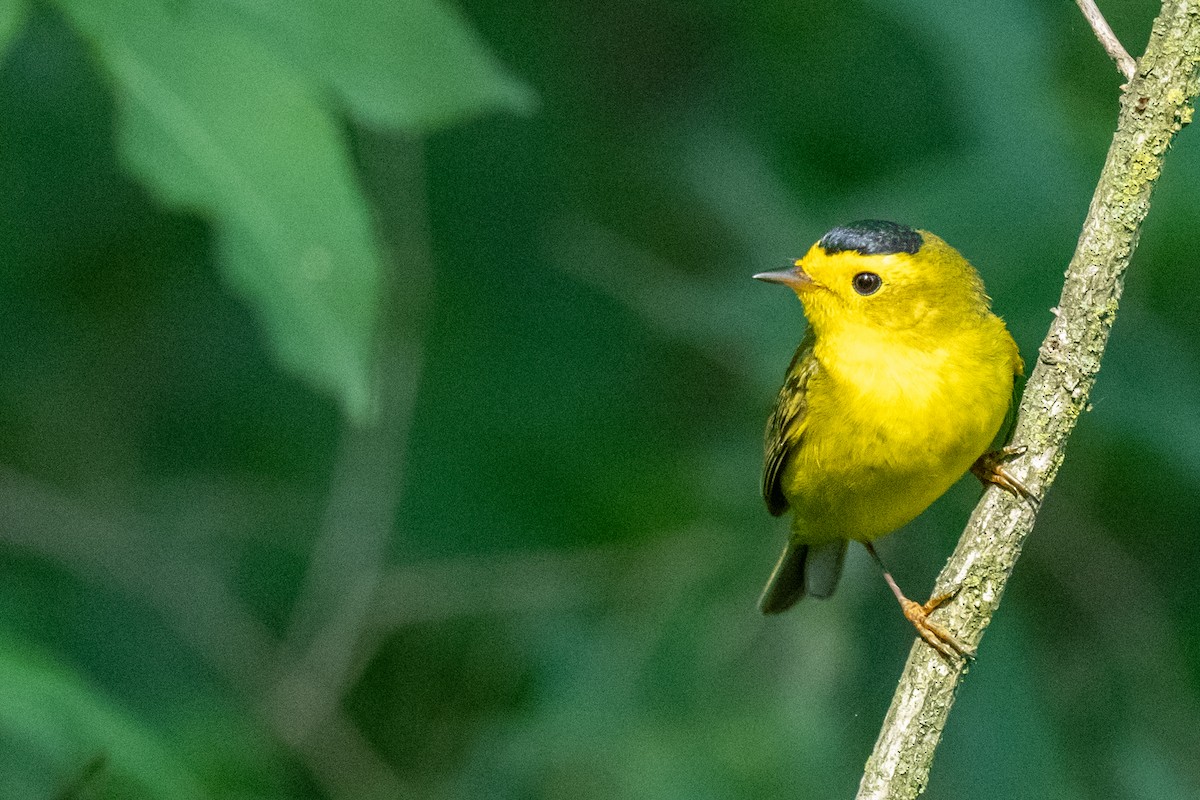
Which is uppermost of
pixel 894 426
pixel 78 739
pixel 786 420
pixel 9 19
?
pixel 9 19

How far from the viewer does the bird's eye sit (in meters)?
4.09

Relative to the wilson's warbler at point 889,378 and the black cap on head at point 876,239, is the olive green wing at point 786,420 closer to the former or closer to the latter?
the wilson's warbler at point 889,378

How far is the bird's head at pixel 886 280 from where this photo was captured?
13.4 feet

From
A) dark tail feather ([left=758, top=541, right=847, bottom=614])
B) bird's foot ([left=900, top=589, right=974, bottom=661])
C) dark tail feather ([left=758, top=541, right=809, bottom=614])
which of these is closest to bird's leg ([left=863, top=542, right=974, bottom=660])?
bird's foot ([left=900, top=589, right=974, bottom=661])

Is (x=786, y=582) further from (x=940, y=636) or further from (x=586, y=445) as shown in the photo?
(x=940, y=636)

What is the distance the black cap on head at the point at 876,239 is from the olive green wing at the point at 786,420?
32cm

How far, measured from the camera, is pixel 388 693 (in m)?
6.27

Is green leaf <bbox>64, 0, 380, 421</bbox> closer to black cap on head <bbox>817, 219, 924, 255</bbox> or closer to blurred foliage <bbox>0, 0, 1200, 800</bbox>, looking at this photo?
blurred foliage <bbox>0, 0, 1200, 800</bbox>

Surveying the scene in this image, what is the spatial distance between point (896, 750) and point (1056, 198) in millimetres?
2132

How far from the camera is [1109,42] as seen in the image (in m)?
2.66

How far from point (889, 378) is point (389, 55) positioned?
2040mm

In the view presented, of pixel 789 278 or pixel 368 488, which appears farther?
pixel 368 488

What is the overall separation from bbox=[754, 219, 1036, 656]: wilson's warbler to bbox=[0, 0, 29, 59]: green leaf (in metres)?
2.40

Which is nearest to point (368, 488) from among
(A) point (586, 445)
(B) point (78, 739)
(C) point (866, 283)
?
(A) point (586, 445)
